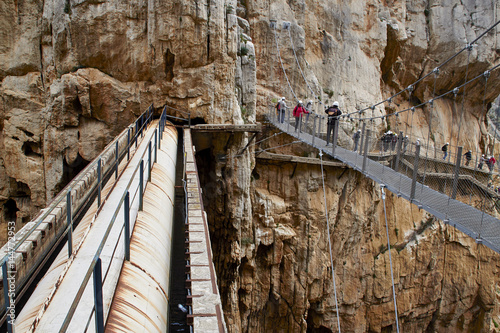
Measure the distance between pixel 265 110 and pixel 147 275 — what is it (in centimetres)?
1111

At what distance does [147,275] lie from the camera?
107 inches

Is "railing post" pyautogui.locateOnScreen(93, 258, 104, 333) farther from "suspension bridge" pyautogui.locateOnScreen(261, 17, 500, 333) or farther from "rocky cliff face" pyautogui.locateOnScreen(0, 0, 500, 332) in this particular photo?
"rocky cliff face" pyautogui.locateOnScreen(0, 0, 500, 332)

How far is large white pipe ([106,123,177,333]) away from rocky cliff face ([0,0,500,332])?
5.94 metres

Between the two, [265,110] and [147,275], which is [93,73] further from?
[147,275]

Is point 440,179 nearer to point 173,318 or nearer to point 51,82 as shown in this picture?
point 173,318

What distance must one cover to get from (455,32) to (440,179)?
15.2 m

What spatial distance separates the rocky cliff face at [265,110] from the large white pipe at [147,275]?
5.94 meters

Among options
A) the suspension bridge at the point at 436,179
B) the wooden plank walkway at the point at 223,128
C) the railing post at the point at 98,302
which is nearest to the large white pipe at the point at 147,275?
the railing post at the point at 98,302

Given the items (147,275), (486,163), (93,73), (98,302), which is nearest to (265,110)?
(93,73)

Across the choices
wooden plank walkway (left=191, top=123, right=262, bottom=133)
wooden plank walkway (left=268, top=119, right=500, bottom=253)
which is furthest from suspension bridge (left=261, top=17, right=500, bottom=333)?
wooden plank walkway (left=191, top=123, right=262, bottom=133)

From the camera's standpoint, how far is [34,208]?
10.2m

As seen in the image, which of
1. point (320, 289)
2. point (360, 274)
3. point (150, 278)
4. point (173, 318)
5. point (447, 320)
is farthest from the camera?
point (447, 320)

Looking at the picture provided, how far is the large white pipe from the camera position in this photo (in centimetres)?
218

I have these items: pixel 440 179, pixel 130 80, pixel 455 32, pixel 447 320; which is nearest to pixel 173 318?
pixel 440 179
